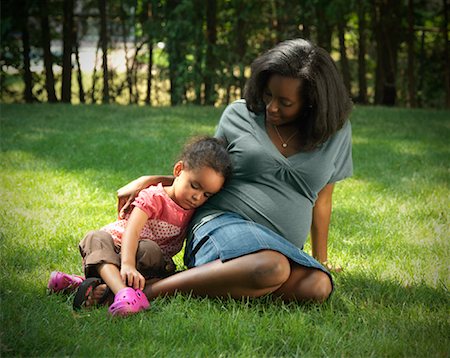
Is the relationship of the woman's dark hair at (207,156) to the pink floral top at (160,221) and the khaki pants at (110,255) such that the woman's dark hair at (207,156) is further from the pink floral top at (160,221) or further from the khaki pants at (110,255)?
the khaki pants at (110,255)

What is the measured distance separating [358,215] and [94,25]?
825 cm

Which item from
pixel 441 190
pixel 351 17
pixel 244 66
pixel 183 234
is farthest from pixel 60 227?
pixel 351 17

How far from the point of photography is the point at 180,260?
142 inches

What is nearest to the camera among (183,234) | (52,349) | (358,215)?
(52,349)

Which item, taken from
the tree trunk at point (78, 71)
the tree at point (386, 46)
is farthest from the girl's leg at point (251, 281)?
the tree at point (386, 46)

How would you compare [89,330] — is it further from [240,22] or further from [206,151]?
[240,22]

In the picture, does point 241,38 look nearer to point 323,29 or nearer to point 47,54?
point 323,29

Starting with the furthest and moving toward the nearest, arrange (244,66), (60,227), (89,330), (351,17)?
(351,17) → (244,66) → (60,227) → (89,330)

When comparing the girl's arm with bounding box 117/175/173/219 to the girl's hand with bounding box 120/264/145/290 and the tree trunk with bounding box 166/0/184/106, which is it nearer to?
the girl's hand with bounding box 120/264/145/290

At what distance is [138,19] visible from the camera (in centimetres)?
1162

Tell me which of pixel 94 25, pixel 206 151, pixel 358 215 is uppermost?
pixel 94 25

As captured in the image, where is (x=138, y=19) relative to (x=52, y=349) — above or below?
above

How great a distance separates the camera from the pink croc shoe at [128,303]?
106 inches

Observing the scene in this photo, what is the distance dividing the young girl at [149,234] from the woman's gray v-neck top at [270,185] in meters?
0.08
